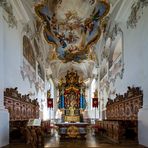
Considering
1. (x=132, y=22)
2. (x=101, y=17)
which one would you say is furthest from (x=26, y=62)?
(x=132, y=22)

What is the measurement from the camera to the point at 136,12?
10.8 meters

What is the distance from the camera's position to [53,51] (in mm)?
21766

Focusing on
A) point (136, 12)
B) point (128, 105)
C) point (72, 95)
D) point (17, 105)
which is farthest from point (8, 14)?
point (72, 95)

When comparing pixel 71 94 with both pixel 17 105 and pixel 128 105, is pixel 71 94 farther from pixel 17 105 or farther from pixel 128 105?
pixel 17 105

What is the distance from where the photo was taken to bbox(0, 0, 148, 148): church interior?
31.4ft

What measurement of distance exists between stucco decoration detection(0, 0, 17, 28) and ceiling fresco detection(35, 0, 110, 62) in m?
2.46

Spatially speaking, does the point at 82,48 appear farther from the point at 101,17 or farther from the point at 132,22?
the point at 132,22

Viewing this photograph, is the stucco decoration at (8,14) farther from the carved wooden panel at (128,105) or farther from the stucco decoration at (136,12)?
the carved wooden panel at (128,105)

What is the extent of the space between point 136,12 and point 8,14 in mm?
4898

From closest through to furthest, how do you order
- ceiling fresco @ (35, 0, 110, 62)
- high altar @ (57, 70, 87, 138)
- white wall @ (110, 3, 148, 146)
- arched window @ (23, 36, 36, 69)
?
white wall @ (110, 3, 148, 146)
arched window @ (23, 36, 36, 69)
ceiling fresco @ (35, 0, 110, 62)
high altar @ (57, 70, 87, 138)

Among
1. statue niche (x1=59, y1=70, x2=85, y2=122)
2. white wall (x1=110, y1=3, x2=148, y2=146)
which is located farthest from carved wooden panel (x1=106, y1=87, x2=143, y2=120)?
statue niche (x1=59, y1=70, x2=85, y2=122)

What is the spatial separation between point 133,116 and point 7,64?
208 inches

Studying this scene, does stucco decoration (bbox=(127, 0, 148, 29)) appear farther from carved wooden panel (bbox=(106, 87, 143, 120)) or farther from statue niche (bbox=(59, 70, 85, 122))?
statue niche (bbox=(59, 70, 85, 122))

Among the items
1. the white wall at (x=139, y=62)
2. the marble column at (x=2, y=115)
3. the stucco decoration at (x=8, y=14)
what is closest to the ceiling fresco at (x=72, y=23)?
the stucco decoration at (x=8, y=14)
